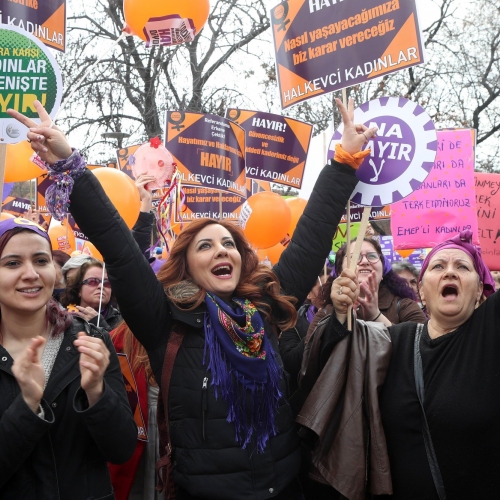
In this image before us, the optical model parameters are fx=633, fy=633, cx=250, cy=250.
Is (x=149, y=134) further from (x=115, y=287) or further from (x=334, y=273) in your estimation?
(x=115, y=287)

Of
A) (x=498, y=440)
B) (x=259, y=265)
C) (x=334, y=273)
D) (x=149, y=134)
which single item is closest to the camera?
(x=498, y=440)

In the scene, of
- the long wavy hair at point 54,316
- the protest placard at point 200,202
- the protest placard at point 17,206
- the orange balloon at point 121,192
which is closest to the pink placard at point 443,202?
the protest placard at point 200,202

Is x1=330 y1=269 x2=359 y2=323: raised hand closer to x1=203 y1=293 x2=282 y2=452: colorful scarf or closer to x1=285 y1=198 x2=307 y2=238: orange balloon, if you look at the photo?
x1=203 y1=293 x2=282 y2=452: colorful scarf

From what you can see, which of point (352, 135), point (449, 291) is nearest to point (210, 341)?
point (449, 291)

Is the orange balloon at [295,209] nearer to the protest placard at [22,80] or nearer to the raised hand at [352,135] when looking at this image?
the raised hand at [352,135]

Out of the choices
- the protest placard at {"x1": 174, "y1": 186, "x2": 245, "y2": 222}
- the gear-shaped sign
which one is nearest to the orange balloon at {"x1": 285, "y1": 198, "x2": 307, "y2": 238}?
the protest placard at {"x1": 174, "y1": 186, "x2": 245, "y2": 222}

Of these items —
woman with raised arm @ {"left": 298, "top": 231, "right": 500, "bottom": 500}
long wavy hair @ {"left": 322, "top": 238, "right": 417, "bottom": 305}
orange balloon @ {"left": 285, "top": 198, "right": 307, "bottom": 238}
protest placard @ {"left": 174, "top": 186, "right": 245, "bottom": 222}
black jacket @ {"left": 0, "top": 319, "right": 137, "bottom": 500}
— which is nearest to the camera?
black jacket @ {"left": 0, "top": 319, "right": 137, "bottom": 500}

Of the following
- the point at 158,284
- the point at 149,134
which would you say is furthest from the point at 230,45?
the point at 158,284

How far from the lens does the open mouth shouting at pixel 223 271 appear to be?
2590mm

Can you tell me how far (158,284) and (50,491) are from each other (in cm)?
80

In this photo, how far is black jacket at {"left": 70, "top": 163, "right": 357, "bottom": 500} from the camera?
2184 millimetres

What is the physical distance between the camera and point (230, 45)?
11812 mm

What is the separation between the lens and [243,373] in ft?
7.57

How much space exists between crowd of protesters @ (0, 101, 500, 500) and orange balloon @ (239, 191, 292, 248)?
10.3ft
